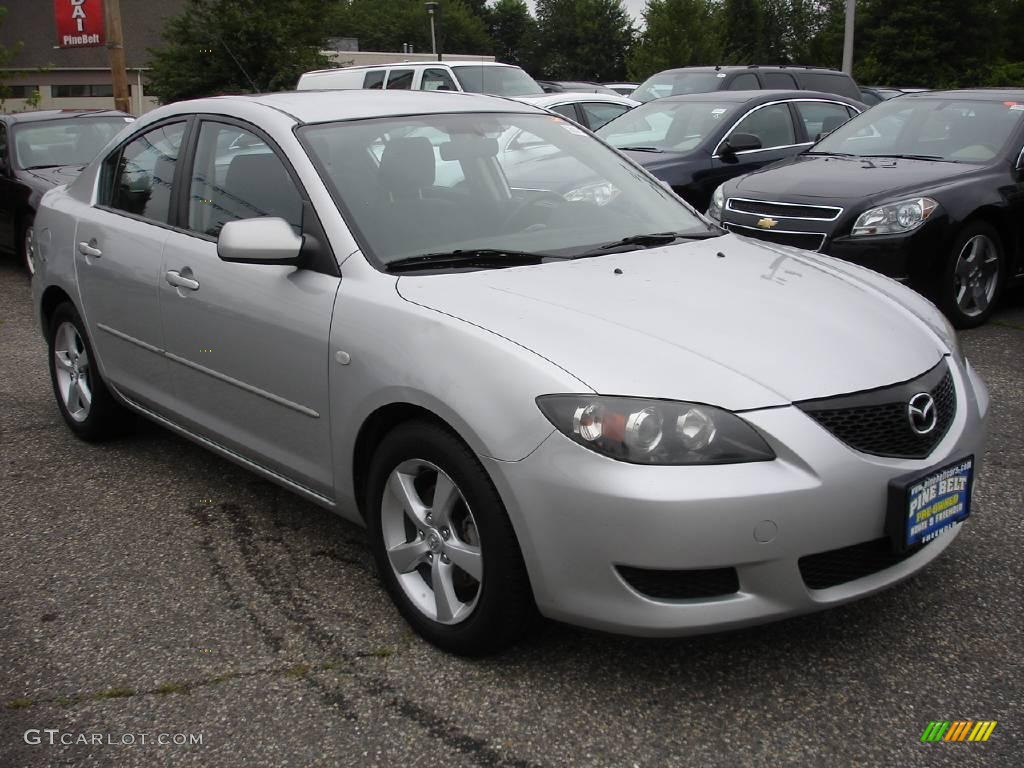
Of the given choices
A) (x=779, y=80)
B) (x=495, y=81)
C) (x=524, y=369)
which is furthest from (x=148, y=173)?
(x=495, y=81)

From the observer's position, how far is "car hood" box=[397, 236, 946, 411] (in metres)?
2.88

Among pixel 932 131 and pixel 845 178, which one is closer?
pixel 845 178

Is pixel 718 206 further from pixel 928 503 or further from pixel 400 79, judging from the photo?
pixel 400 79

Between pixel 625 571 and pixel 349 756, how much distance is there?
826 millimetres

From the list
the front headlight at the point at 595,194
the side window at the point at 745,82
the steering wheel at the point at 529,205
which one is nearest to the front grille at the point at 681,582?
the steering wheel at the point at 529,205

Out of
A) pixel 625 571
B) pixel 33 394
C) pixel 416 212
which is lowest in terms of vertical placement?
pixel 33 394

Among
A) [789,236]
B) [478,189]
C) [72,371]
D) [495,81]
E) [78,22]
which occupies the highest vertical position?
[78,22]

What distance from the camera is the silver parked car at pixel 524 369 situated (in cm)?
279

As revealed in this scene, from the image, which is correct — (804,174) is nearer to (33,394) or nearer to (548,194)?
(548,194)

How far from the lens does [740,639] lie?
3289 millimetres

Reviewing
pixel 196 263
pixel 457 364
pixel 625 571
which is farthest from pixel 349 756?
pixel 196 263

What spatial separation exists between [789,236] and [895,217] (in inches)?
27.0

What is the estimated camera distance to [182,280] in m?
4.21

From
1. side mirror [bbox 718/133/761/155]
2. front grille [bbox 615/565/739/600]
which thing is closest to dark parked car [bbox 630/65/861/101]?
side mirror [bbox 718/133/761/155]
